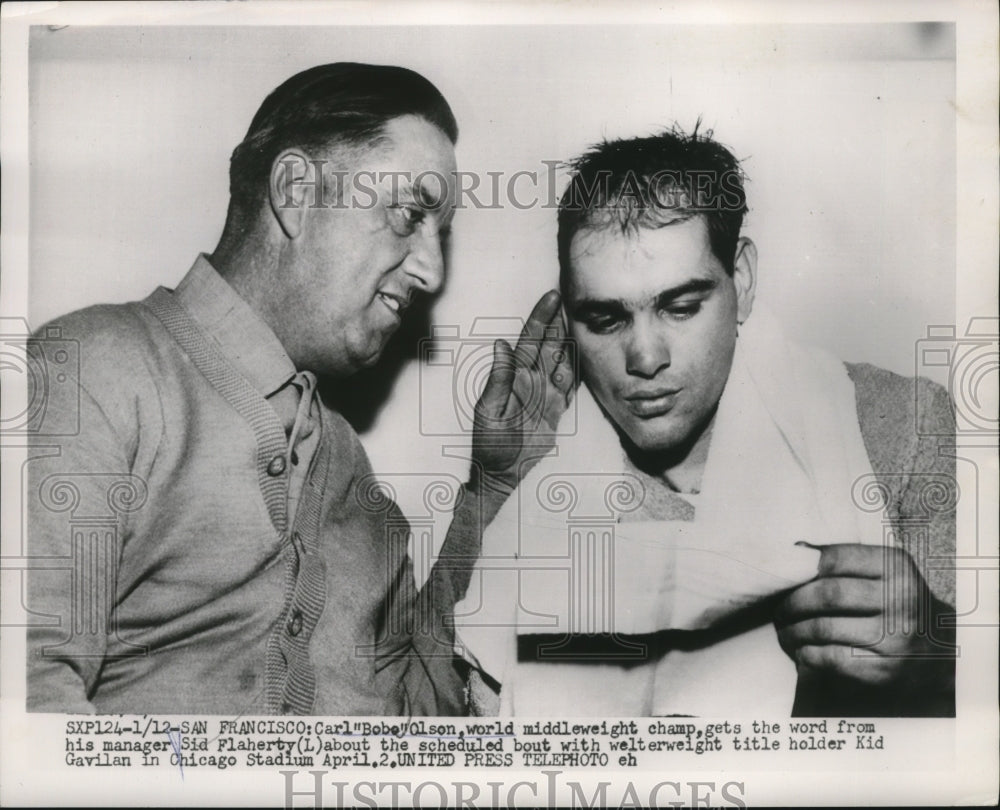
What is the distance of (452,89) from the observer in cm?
150

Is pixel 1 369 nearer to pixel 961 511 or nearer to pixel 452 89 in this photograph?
pixel 452 89

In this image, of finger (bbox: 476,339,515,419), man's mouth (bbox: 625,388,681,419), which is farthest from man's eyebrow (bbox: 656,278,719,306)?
finger (bbox: 476,339,515,419)

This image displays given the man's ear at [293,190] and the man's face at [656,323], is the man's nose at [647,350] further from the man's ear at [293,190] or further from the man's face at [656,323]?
the man's ear at [293,190]

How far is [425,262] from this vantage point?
4.85 ft

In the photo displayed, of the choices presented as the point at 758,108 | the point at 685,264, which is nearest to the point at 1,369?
the point at 685,264

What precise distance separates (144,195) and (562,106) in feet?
2.12

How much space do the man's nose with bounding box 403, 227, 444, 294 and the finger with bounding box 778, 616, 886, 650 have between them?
74 cm

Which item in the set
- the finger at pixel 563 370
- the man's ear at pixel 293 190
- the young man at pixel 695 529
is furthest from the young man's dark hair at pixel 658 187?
the man's ear at pixel 293 190

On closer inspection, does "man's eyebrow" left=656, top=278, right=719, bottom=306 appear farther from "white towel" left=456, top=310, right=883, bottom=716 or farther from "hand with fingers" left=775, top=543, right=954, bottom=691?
"hand with fingers" left=775, top=543, right=954, bottom=691

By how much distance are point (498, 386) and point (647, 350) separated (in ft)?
0.75

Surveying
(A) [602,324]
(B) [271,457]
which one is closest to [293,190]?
(B) [271,457]

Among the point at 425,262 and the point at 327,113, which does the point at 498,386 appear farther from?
the point at 327,113

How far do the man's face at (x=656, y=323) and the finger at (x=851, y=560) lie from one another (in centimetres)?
27

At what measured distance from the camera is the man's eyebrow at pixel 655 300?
147 centimetres
